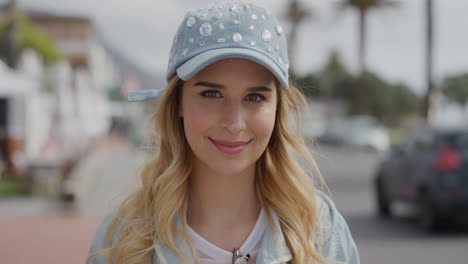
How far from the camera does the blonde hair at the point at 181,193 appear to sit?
2.12 metres

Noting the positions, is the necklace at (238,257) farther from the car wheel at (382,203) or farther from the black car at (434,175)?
the car wheel at (382,203)

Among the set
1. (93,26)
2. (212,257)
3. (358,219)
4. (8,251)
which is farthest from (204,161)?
(93,26)

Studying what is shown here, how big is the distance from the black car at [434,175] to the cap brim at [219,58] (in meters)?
7.33

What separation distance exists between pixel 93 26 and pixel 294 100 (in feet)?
249

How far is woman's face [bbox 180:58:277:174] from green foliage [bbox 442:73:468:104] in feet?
219

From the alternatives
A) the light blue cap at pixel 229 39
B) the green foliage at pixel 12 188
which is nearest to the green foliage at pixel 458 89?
the green foliage at pixel 12 188

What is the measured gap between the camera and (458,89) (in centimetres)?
6600

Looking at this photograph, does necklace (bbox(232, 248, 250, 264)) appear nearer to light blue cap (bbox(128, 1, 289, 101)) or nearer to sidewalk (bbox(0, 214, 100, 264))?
light blue cap (bbox(128, 1, 289, 101))

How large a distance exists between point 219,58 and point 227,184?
46cm

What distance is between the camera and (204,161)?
86.4 inches

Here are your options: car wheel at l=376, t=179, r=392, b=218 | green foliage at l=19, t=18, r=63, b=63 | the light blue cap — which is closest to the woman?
the light blue cap

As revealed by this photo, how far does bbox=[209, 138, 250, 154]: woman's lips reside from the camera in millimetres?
2133

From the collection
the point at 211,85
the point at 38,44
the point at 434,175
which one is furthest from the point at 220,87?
the point at 38,44

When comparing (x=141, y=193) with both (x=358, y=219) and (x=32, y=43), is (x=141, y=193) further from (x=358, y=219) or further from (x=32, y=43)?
(x=32, y=43)
